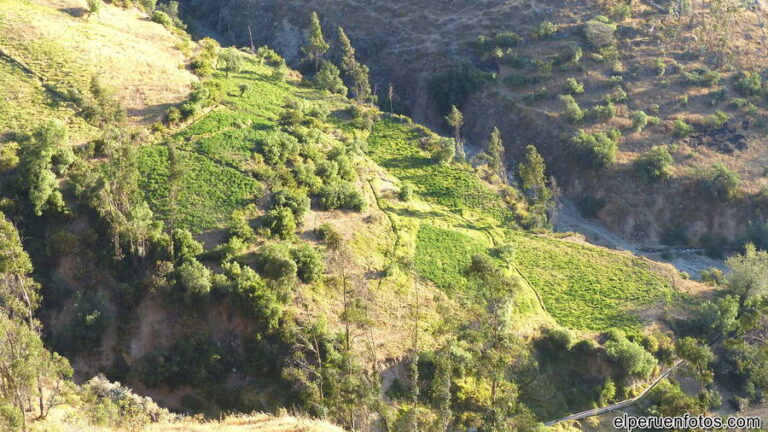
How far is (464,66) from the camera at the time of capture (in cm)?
8156

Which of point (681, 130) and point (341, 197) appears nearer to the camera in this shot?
point (341, 197)

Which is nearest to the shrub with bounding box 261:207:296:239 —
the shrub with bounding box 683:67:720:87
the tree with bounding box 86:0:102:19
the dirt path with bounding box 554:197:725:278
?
the dirt path with bounding box 554:197:725:278

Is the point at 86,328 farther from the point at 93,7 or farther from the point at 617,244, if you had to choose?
the point at 617,244

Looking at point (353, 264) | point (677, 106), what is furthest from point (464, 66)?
point (353, 264)

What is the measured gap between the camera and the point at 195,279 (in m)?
33.4

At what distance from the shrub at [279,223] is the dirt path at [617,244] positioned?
3467 cm

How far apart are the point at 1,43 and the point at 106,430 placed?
139 ft

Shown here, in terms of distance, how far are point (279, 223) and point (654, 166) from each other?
46512mm

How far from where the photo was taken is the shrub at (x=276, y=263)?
3459cm

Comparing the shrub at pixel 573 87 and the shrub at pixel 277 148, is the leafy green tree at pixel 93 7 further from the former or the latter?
the shrub at pixel 573 87

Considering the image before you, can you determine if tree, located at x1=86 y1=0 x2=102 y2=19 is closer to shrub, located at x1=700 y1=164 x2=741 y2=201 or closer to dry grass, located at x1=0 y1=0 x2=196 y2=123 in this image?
dry grass, located at x1=0 y1=0 x2=196 y2=123

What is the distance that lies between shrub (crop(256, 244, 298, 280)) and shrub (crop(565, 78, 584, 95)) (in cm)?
5346

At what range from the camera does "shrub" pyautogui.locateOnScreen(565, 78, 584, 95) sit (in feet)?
245

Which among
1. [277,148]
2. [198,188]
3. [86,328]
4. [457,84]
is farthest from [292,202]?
[457,84]
